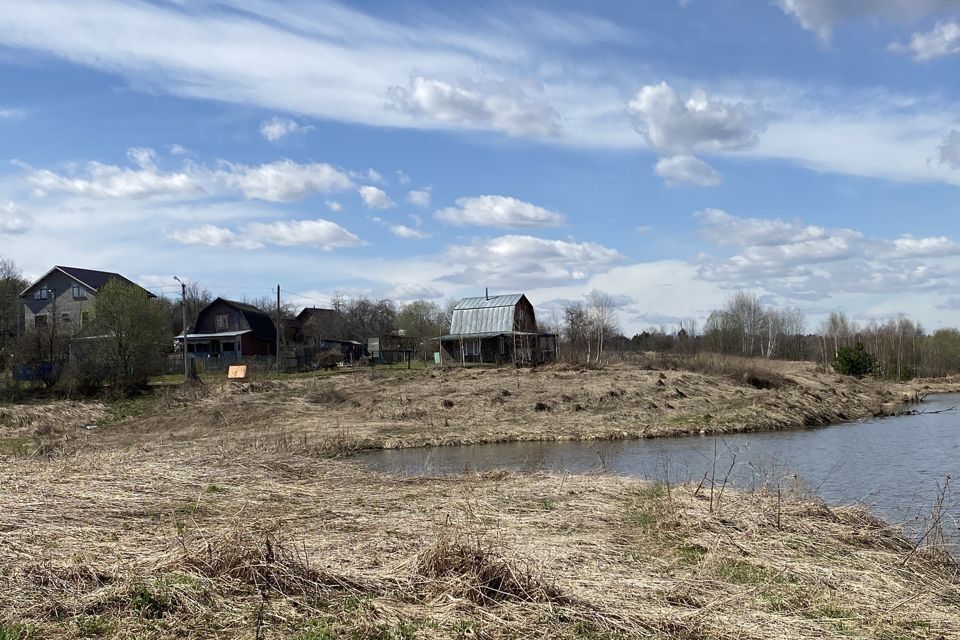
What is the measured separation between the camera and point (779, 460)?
850 inches

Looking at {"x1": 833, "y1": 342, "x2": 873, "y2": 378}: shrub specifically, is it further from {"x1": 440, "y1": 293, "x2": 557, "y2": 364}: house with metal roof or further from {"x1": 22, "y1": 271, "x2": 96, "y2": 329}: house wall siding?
{"x1": 22, "y1": 271, "x2": 96, "y2": 329}: house wall siding

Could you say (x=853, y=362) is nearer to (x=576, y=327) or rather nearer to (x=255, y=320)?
(x=576, y=327)

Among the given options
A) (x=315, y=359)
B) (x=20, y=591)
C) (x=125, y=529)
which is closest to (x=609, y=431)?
(x=125, y=529)

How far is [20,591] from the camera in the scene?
7.21 m

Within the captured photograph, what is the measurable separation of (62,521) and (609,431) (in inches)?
821

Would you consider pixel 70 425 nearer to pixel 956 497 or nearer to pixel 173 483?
pixel 173 483

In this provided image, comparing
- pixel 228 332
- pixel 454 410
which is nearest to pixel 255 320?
pixel 228 332

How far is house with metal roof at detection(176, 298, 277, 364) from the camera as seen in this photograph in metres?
71.8

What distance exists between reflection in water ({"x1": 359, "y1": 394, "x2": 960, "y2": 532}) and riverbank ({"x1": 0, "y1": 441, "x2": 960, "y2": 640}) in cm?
295

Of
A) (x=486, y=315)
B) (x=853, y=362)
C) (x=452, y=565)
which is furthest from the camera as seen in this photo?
(x=486, y=315)

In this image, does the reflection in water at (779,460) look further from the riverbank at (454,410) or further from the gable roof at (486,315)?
the gable roof at (486,315)

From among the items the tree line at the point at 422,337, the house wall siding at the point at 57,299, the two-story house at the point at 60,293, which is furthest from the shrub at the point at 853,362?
the house wall siding at the point at 57,299

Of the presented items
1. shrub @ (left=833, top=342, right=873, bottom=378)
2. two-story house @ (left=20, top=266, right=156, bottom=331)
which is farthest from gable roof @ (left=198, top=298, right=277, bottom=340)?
shrub @ (left=833, top=342, right=873, bottom=378)

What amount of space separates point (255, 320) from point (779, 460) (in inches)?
2400
